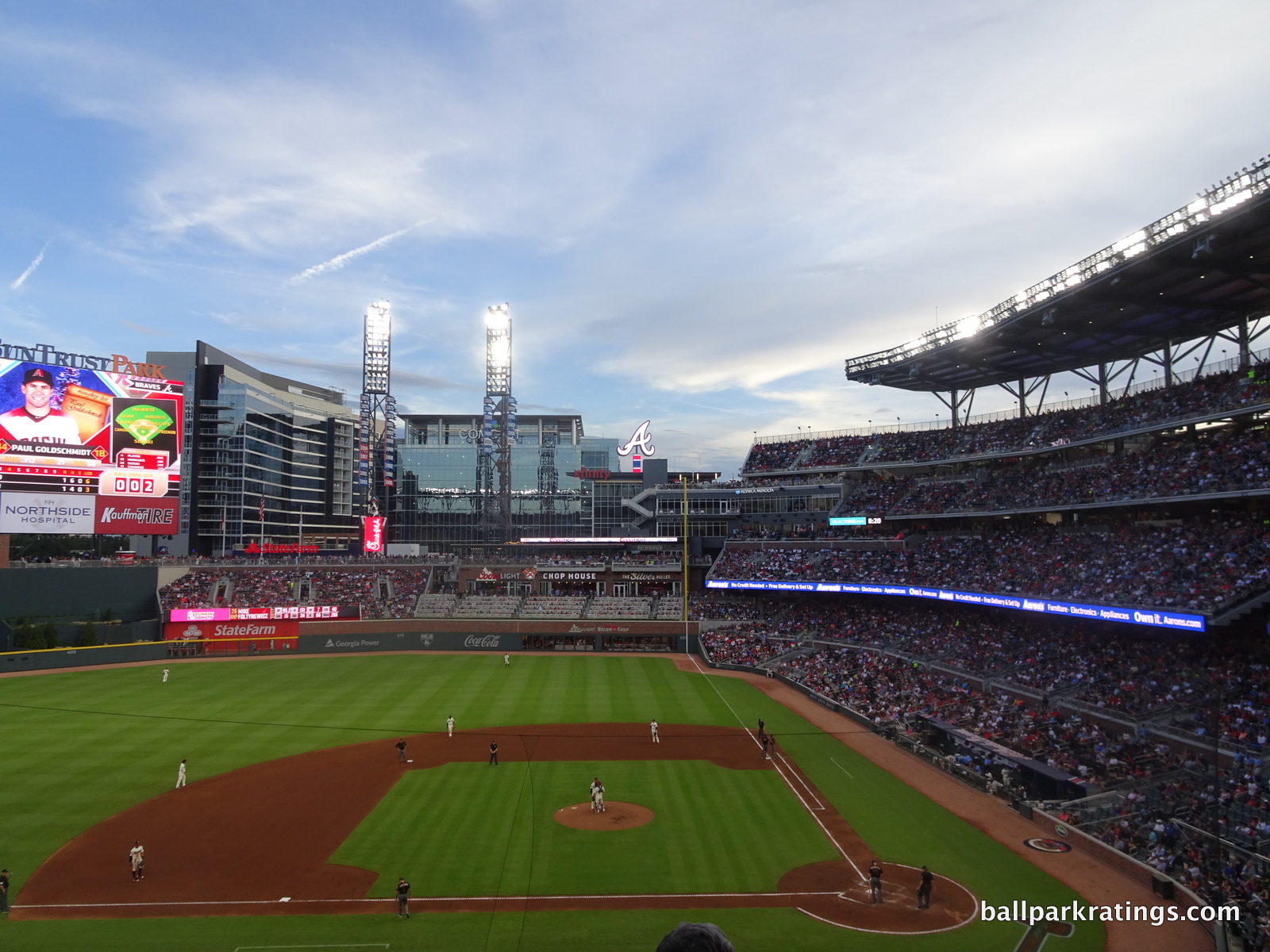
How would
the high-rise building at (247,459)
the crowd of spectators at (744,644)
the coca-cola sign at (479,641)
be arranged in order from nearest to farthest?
1. the crowd of spectators at (744,644)
2. the coca-cola sign at (479,641)
3. the high-rise building at (247,459)

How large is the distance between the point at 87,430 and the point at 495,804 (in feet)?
155

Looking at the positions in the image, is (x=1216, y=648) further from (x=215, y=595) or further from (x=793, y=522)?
(x=215, y=595)

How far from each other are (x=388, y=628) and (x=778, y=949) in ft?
182

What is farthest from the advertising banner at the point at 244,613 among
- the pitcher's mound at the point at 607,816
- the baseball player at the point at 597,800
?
the baseball player at the point at 597,800

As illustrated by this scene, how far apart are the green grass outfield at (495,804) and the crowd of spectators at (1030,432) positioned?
24.4 metres

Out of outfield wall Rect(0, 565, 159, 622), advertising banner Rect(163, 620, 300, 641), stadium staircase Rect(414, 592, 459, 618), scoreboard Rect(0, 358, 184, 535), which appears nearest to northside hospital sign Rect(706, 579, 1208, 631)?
stadium staircase Rect(414, 592, 459, 618)

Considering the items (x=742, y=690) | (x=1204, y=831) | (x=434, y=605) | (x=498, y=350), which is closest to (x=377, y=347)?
(x=498, y=350)

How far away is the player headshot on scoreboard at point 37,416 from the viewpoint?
51.9 m

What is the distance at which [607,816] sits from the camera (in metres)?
25.2

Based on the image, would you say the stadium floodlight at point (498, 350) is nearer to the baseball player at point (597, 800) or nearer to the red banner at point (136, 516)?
the red banner at point (136, 516)

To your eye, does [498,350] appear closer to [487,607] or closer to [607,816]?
[487,607]

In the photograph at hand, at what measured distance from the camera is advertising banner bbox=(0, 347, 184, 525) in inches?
2048

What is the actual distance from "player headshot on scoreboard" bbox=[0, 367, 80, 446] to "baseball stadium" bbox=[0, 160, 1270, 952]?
1.26 ft

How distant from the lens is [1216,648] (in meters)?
31.7
